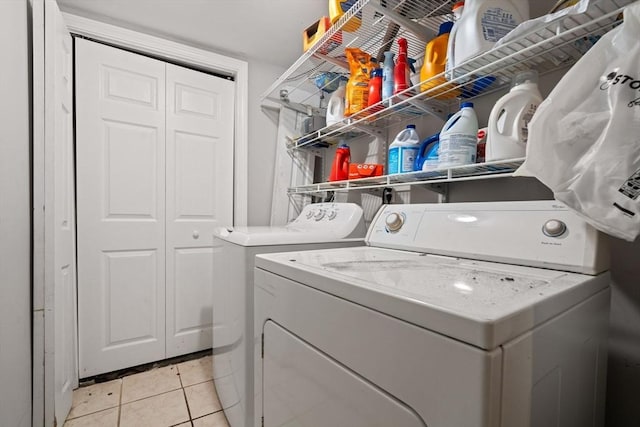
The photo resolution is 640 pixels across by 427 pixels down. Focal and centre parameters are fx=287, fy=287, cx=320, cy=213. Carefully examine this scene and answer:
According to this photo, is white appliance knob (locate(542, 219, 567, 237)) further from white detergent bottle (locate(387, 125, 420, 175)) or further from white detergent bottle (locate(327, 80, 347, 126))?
white detergent bottle (locate(327, 80, 347, 126))

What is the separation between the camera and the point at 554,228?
837 mm

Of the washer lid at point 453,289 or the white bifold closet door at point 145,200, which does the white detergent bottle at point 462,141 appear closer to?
the washer lid at point 453,289

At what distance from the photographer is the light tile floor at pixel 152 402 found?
1.57 m

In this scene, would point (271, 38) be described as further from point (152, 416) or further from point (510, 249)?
point (152, 416)

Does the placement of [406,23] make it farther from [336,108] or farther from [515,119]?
[515,119]

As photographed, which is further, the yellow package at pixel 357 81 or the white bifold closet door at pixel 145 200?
the white bifold closet door at pixel 145 200

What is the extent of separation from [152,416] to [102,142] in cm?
175

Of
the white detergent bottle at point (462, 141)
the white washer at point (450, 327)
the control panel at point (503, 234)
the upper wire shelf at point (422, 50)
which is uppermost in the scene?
the upper wire shelf at point (422, 50)

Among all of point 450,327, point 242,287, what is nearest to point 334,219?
point 242,287

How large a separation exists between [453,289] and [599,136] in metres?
0.54

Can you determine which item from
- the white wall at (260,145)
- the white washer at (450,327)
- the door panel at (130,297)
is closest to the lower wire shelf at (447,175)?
the white washer at (450,327)

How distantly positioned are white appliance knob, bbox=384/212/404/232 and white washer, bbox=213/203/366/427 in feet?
0.93

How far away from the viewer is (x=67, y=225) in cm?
170

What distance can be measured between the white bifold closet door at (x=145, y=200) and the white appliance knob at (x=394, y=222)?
5.01ft
